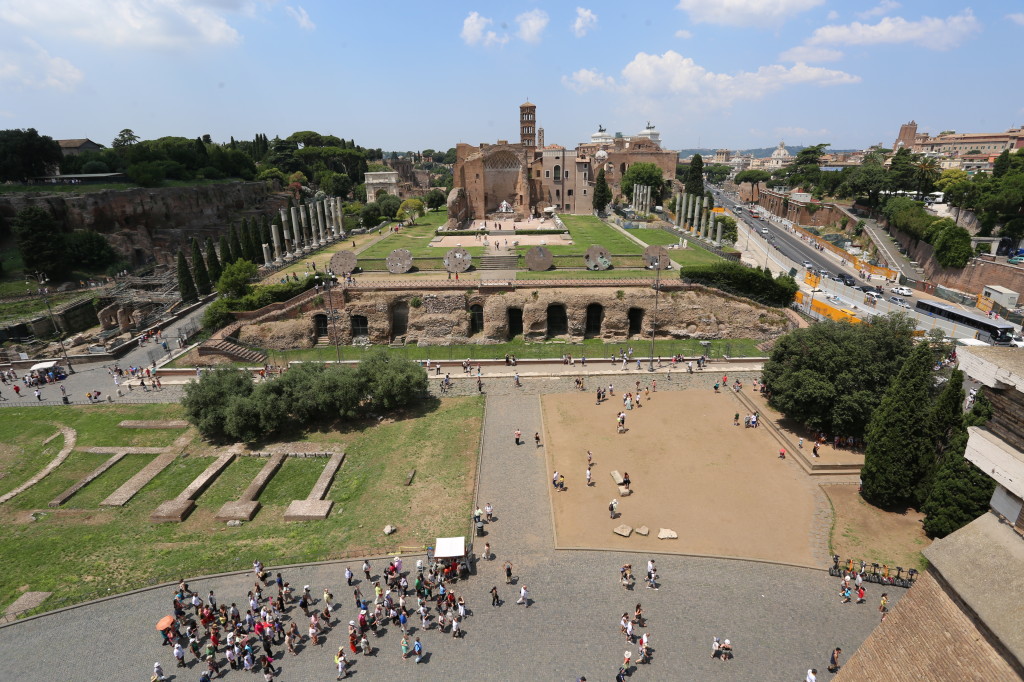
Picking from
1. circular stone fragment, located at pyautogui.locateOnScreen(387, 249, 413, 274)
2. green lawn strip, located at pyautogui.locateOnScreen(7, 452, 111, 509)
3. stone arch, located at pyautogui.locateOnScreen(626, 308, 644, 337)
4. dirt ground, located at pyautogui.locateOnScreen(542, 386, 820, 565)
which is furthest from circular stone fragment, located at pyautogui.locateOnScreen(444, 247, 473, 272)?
green lawn strip, located at pyautogui.locateOnScreen(7, 452, 111, 509)

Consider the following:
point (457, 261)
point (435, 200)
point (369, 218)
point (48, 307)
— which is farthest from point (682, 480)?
point (435, 200)

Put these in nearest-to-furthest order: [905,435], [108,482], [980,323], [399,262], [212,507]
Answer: [905,435] < [212,507] < [108,482] < [980,323] < [399,262]

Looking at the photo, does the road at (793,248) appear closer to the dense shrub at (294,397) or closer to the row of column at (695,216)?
the row of column at (695,216)

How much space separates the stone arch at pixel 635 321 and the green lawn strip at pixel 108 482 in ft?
105

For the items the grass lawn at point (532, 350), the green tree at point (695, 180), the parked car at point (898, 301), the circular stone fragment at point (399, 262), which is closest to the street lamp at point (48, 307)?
the grass lawn at point (532, 350)

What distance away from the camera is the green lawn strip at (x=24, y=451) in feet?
78.4

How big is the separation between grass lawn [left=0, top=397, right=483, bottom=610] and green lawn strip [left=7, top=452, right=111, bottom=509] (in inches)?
2.0

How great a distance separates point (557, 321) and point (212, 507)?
2684 cm

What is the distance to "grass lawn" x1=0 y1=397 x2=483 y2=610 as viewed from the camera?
18.0 m

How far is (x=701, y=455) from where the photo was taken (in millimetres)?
24016

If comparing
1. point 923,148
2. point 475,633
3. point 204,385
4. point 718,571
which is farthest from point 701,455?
point 923,148

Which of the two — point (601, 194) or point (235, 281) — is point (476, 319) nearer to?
point (235, 281)

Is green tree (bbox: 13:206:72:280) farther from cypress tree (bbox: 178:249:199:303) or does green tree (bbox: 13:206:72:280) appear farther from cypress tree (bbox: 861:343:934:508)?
cypress tree (bbox: 861:343:934:508)

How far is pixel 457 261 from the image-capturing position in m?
42.6
